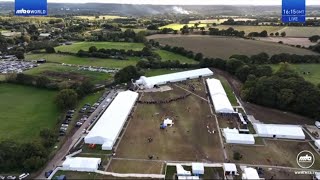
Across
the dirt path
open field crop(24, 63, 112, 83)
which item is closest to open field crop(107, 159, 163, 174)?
the dirt path

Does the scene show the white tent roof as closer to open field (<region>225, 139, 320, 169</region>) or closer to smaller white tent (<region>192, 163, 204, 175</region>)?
open field (<region>225, 139, 320, 169</region>)

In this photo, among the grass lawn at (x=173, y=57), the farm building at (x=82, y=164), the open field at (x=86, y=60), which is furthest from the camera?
the grass lawn at (x=173, y=57)

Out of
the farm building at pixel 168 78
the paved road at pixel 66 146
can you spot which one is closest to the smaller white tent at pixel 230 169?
the paved road at pixel 66 146

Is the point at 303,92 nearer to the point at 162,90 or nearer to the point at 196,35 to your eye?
the point at 162,90

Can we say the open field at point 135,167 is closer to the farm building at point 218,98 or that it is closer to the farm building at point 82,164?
the farm building at point 82,164

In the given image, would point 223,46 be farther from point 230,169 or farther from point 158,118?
point 230,169

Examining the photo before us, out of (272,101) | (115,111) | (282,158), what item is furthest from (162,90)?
(282,158)
